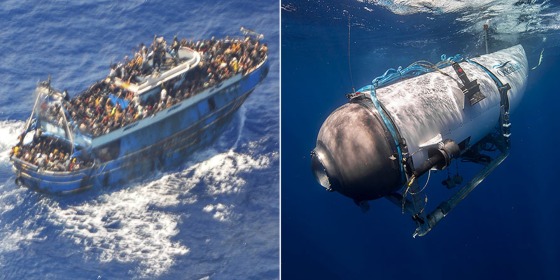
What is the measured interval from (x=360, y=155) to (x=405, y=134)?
0.68 meters

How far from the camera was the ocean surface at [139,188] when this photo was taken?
443 inches

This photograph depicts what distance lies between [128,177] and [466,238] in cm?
1747

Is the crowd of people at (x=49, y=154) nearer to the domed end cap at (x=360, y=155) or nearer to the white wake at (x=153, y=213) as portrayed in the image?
the white wake at (x=153, y=213)

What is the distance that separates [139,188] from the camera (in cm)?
1255

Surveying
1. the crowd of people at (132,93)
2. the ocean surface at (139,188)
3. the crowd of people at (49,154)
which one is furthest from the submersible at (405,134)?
the crowd of people at (49,154)

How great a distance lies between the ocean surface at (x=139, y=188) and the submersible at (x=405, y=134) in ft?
22.4

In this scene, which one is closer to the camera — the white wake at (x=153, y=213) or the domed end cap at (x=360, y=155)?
the domed end cap at (x=360, y=155)

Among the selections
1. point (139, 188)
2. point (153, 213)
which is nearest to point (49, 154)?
point (139, 188)

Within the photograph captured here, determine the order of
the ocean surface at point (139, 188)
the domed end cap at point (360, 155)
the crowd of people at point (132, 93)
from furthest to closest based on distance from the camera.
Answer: the crowd of people at point (132, 93), the ocean surface at point (139, 188), the domed end cap at point (360, 155)

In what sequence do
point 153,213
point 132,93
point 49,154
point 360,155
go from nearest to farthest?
1. point 360,155
2. point 153,213
3. point 132,93
4. point 49,154

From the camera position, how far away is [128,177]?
1274 centimetres

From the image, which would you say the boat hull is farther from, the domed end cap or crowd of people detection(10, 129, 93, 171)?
the domed end cap

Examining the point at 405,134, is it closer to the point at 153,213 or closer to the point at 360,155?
the point at 360,155

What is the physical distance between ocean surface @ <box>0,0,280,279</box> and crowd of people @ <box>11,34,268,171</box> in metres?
0.61
